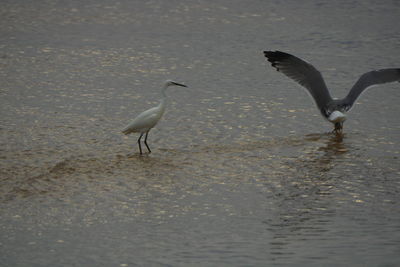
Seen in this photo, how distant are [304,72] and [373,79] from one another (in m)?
1.06

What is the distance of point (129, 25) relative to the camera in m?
20.1

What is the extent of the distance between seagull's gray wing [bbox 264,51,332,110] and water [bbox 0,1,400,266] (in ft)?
1.78

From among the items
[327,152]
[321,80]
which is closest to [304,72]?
[321,80]

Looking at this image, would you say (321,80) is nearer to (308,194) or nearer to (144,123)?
(144,123)

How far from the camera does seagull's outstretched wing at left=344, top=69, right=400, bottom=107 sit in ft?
37.9

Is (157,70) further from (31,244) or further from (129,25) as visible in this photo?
(31,244)

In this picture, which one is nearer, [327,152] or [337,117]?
[327,152]

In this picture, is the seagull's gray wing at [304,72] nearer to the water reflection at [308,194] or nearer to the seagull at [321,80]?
the seagull at [321,80]

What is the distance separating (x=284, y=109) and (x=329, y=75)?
242 cm

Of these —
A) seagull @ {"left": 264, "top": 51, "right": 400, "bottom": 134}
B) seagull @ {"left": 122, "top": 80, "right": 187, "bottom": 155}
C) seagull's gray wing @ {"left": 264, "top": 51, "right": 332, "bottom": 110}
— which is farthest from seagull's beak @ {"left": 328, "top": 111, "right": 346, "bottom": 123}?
seagull @ {"left": 122, "top": 80, "right": 187, "bottom": 155}

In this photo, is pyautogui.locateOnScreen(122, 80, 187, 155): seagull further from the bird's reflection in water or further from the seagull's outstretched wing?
the seagull's outstretched wing

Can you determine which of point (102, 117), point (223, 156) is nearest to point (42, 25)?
point (102, 117)

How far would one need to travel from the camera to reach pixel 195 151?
1048 cm

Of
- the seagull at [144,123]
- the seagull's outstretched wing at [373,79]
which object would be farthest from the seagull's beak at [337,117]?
the seagull at [144,123]
